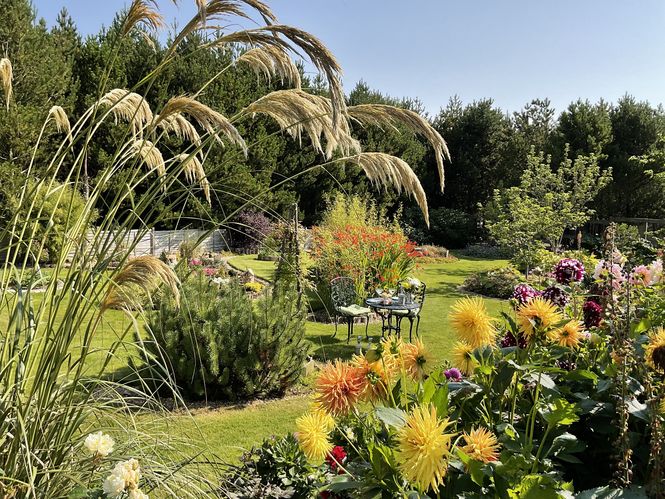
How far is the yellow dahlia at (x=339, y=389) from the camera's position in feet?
4.69

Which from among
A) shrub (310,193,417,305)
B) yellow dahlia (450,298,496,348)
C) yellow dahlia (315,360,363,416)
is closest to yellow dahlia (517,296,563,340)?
yellow dahlia (450,298,496,348)

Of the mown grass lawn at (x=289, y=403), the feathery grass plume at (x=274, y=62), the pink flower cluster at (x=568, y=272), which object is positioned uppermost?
the feathery grass plume at (x=274, y=62)

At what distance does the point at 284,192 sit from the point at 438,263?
568 centimetres

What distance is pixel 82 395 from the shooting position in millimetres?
1791

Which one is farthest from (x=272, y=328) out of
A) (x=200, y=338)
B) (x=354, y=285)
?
(x=354, y=285)

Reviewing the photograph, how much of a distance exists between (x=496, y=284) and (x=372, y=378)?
9590mm

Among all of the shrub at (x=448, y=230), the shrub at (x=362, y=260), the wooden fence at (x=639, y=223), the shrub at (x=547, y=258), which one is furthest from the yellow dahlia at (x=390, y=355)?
the shrub at (x=448, y=230)


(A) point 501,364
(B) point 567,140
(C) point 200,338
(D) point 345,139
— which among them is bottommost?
(C) point 200,338

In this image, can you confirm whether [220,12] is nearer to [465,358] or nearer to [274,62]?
[274,62]

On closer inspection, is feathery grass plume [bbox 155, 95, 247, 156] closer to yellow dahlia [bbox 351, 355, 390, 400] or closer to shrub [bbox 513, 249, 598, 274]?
yellow dahlia [bbox 351, 355, 390, 400]

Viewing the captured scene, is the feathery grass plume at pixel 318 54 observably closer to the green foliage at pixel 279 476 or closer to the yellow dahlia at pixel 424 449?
the yellow dahlia at pixel 424 449

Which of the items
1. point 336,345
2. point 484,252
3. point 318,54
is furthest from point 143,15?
point 484,252

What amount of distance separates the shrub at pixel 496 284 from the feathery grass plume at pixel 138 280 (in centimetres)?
915

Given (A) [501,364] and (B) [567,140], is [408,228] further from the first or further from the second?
(A) [501,364]
